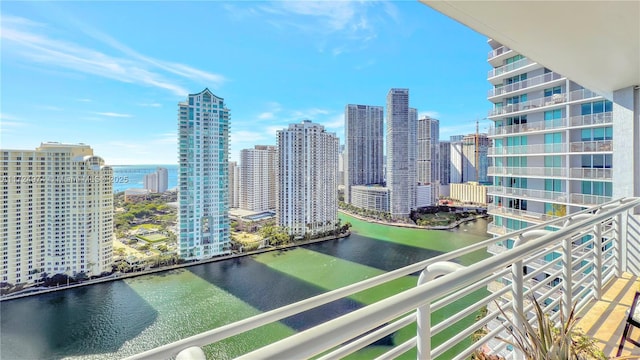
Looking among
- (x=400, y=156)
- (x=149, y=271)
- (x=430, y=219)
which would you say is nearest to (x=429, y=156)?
(x=400, y=156)

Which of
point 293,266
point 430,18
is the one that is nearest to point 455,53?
point 430,18

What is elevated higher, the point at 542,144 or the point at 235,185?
the point at 542,144

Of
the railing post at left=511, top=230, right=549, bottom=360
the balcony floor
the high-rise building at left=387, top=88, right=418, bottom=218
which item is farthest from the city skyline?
the railing post at left=511, top=230, right=549, bottom=360

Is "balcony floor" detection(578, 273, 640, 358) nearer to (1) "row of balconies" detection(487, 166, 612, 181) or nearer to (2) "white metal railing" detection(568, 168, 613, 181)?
(2) "white metal railing" detection(568, 168, 613, 181)

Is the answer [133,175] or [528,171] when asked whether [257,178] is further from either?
[528,171]

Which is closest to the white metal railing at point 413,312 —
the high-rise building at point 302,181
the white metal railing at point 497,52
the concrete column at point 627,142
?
the concrete column at point 627,142
